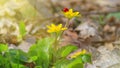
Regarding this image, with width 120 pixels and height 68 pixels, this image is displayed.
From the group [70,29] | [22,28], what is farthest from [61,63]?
[70,29]

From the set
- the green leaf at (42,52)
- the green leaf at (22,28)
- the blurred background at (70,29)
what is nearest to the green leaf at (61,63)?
the green leaf at (42,52)

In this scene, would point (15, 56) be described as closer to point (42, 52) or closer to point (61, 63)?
point (42, 52)

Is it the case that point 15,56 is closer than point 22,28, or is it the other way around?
point 15,56

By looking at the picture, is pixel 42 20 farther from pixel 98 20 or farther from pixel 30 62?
pixel 30 62

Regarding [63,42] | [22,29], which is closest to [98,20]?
[63,42]

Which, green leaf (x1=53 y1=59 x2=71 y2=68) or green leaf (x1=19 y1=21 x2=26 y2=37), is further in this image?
green leaf (x1=19 y1=21 x2=26 y2=37)

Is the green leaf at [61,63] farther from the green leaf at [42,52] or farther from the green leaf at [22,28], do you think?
the green leaf at [22,28]

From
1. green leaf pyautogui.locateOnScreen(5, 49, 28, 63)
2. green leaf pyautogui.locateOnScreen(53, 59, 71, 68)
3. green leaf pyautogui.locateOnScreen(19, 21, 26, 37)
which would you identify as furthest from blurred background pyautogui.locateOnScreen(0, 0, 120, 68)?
green leaf pyautogui.locateOnScreen(5, 49, 28, 63)

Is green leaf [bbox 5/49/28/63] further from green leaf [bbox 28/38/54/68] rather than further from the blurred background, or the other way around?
the blurred background
